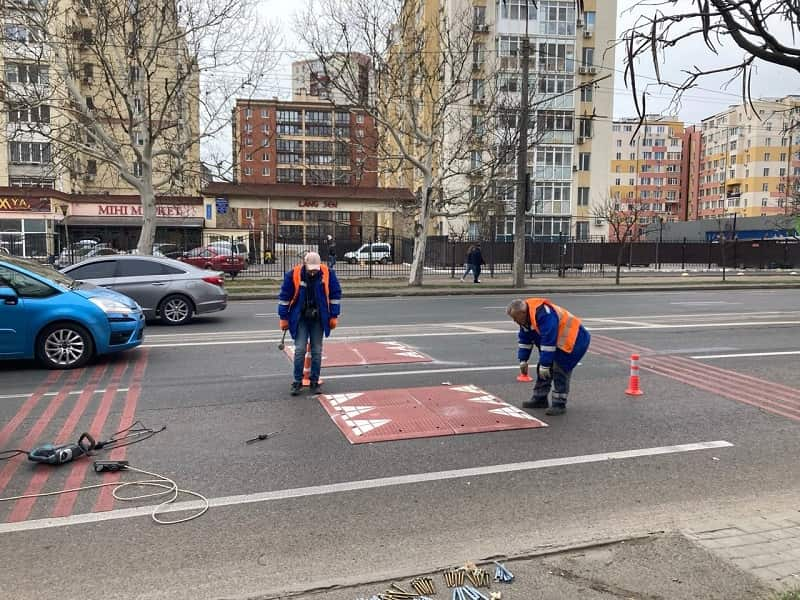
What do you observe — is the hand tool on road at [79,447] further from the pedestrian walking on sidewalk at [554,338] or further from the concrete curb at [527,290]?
the concrete curb at [527,290]

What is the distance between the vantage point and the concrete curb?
2194 cm

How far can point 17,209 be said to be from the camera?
1810 inches

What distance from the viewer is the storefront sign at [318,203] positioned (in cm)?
4706

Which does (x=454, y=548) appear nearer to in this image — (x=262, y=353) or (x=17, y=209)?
(x=262, y=353)

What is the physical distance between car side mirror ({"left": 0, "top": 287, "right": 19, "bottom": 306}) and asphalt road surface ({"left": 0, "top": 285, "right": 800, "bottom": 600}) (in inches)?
38.6

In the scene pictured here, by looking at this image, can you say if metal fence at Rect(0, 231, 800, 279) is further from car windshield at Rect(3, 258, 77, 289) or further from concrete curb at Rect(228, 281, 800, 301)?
car windshield at Rect(3, 258, 77, 289)

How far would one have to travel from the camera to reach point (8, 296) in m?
7.94

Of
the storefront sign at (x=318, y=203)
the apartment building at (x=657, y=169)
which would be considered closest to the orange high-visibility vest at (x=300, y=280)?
the storefront sign at (x=318, y=203)

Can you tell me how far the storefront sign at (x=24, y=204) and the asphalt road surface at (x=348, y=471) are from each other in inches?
1695

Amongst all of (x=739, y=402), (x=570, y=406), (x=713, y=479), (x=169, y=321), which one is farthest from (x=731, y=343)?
(x=169, y=321)

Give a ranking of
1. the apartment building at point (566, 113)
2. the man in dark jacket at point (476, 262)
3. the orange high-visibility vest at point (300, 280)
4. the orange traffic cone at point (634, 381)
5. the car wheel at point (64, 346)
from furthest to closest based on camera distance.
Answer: the apartment building at point (566, 113), the man in dark jacket at point (476, 262), the car wheel at point (64, 346), the orange traffic cone at point (634, 381), the orange high-visibility vest at point (300, 280)

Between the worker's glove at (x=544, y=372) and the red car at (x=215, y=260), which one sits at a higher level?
the red car at (x=215, y=260)

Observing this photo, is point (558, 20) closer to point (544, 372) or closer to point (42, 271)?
point (42, 271)

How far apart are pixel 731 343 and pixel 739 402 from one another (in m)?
4.59
